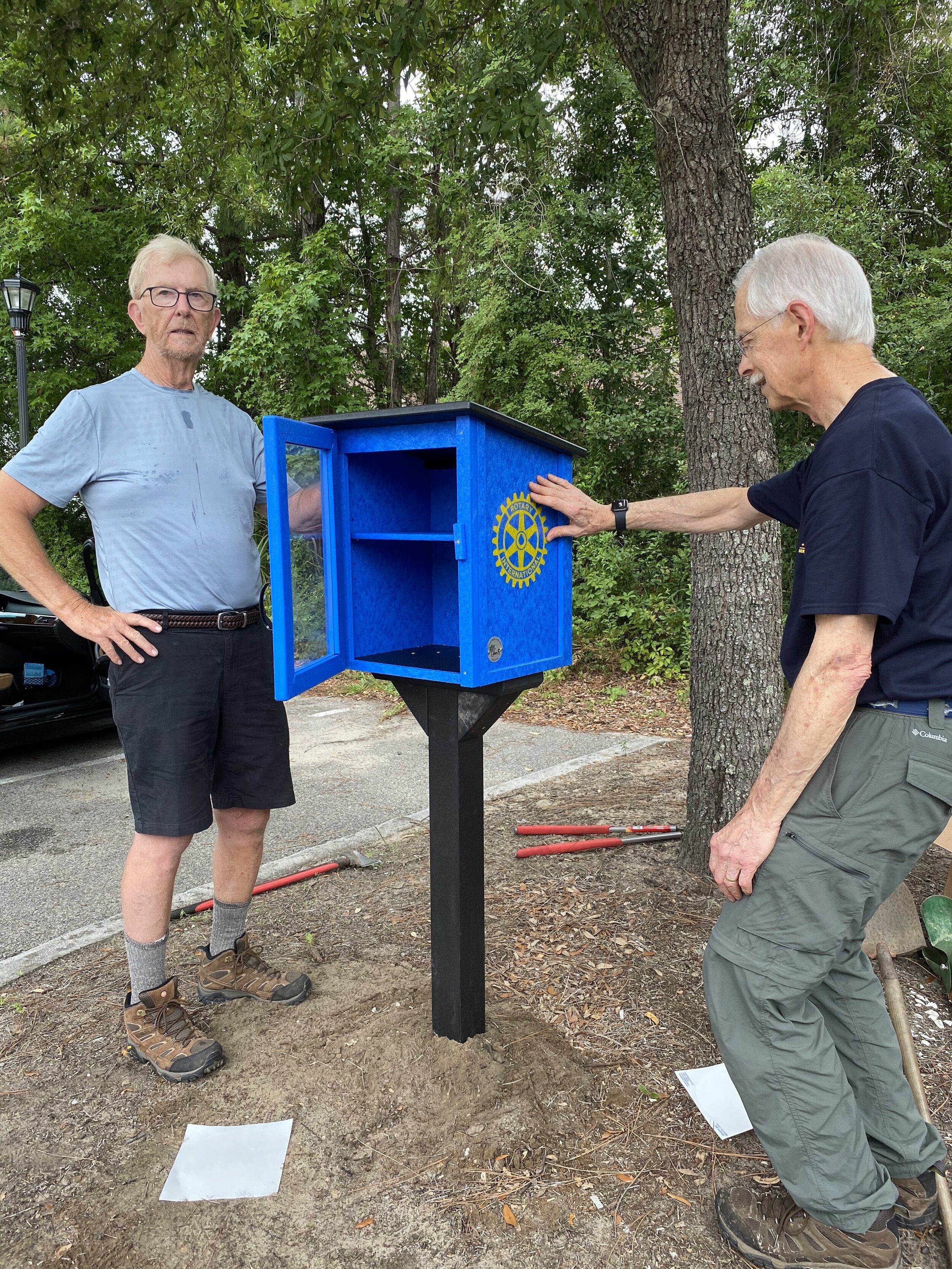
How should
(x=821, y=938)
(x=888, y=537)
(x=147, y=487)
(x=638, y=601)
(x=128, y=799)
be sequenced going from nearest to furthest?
(x=888, y=537), (x=821, y=938), (x=147, y=487), (x=128, y=799), (x=638, y=601)

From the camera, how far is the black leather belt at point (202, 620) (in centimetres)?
241

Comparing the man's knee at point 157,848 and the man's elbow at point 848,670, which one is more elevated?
the man's elbow at point 848,670

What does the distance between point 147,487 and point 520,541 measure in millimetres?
1042

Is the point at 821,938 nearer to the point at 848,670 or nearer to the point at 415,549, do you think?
the point at 848,670

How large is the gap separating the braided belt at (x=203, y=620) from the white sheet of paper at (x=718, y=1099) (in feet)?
5.76

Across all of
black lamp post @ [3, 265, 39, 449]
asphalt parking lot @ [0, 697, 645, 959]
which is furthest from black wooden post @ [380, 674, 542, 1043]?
black lamp post @ [3, 265, 39, 449]

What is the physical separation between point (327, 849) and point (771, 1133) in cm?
283

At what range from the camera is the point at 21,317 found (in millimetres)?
10164

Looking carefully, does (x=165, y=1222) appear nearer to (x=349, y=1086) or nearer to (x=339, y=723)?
(x=349, y=1086)

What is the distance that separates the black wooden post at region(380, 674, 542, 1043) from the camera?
2252mm

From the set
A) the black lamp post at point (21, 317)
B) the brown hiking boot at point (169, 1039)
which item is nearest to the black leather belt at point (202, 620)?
the brown hiking boot at point (169, 1039)

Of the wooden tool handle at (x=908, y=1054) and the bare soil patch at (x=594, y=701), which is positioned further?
the bare soil patch at (x=594, y=701)

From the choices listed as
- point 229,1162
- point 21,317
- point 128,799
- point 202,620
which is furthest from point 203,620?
point 21,317

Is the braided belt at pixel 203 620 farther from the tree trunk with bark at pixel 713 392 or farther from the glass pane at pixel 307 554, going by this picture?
the tree trunk with bark at pixel 713 392
